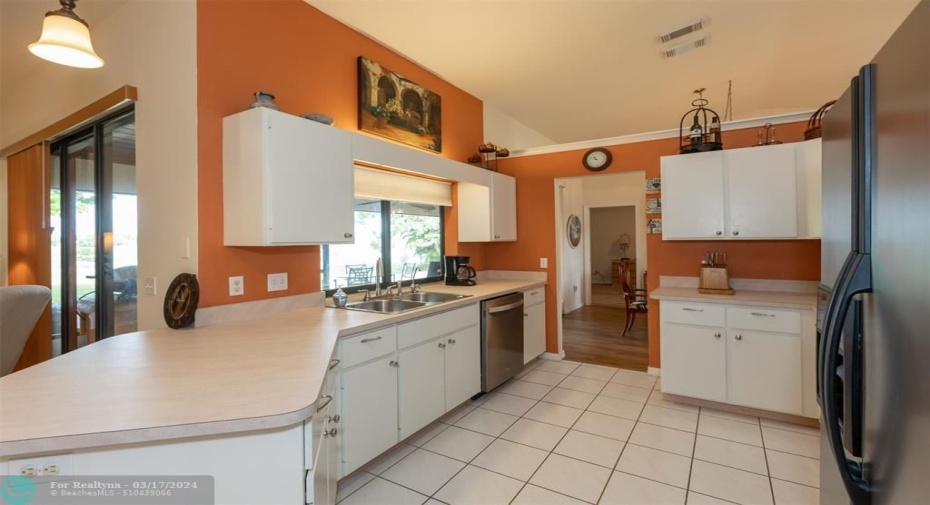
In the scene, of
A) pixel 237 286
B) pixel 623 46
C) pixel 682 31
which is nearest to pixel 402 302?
pixel 237 286

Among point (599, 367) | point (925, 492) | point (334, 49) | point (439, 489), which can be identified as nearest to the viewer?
point (925, 492)

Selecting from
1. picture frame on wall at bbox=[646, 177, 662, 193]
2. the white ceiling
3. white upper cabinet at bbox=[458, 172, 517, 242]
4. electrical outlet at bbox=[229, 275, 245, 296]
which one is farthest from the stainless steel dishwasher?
the white ceiling

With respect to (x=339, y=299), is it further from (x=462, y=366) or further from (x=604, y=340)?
(x=604, y=340)

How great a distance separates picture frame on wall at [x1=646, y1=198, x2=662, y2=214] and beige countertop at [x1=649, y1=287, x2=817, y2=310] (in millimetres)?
779

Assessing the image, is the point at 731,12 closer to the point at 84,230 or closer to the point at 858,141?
the point at 858,141

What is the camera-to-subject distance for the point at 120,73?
2449 millimetres

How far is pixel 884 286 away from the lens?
2.37ft

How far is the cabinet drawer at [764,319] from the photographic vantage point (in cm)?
266

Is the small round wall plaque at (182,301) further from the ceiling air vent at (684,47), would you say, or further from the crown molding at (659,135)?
the ceiling air vent at (684,47)

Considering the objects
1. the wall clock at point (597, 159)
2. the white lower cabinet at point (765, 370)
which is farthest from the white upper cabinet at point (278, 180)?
the white lower cabinet at point (765, 370)

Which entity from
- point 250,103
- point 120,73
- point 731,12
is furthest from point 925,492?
point 120,73

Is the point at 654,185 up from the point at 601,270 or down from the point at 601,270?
up

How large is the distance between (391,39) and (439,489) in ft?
10.6

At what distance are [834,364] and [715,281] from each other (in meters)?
2.65
